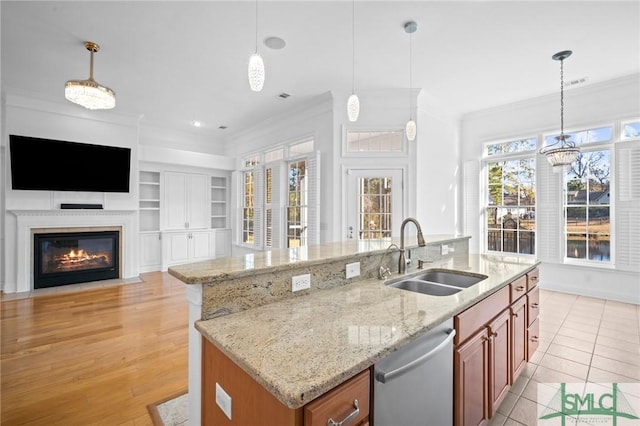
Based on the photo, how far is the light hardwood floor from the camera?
2.05 m

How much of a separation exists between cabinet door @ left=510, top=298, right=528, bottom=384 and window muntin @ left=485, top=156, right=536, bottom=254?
139 inches

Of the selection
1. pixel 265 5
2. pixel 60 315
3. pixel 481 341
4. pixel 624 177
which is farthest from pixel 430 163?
pixel 60 315

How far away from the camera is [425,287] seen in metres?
2.08

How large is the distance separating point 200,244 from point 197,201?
102cm

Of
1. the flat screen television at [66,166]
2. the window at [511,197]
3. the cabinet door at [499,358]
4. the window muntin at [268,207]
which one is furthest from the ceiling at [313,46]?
the cabinet door at [499,358]

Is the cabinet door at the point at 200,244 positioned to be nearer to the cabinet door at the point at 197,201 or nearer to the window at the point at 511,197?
the cabinet door at the point at 197,201

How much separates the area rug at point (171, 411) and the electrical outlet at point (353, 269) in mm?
1375

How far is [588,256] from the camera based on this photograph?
15.2 feet

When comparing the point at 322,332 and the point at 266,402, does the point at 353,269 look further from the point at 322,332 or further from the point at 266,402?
the point at 266,402

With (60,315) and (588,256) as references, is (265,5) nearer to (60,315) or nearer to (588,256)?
(60,315)

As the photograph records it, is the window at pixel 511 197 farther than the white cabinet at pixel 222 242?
No

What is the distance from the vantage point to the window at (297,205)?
17.7 feet

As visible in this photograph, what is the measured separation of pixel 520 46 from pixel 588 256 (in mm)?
3408

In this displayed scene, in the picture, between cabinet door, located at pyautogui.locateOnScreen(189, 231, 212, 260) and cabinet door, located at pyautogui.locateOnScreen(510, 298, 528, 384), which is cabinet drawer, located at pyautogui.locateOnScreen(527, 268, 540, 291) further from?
cabinet door, located at pyautogui.locateOnScreen(189, 231, 212, 260)
